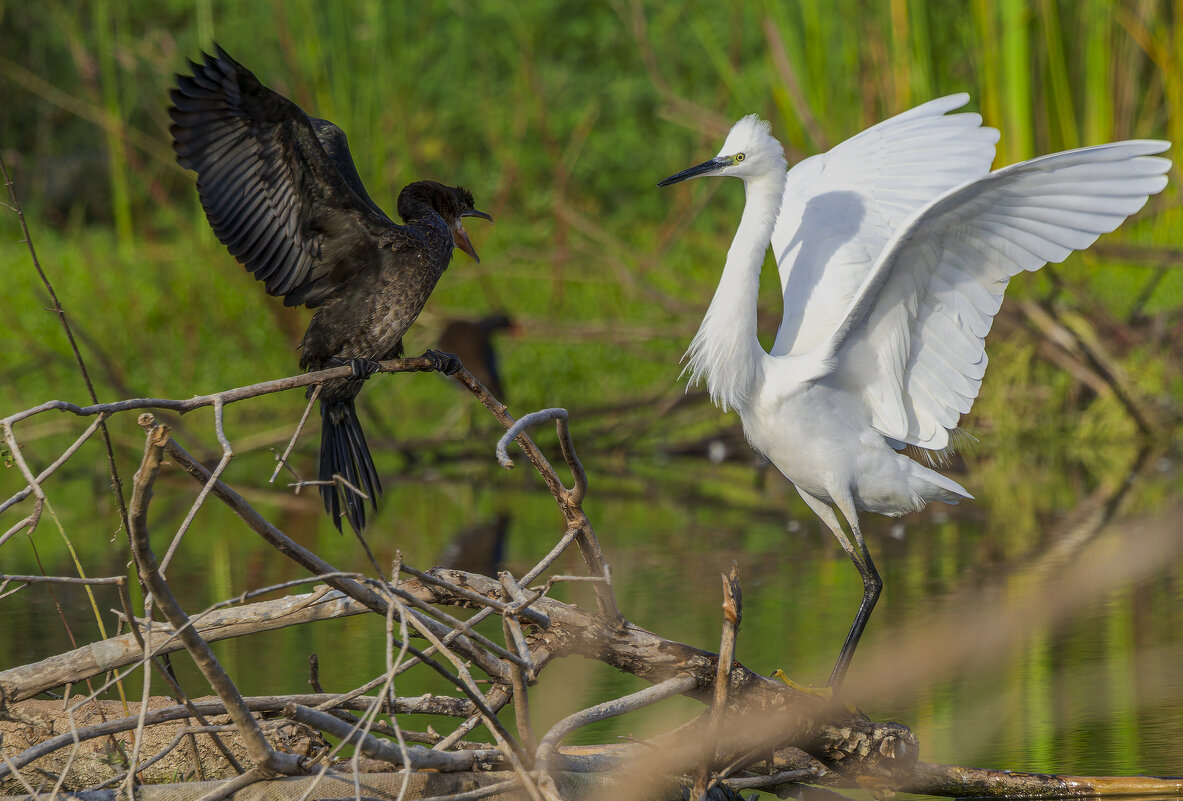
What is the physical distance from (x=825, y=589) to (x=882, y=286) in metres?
2.07

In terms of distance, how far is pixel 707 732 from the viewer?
272 centimetres

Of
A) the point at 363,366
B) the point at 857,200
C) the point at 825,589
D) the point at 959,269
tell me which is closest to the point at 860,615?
the point at 959,269

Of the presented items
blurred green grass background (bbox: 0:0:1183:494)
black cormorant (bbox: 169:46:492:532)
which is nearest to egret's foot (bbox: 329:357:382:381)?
black cormorant (bbox: 169:46:492:532)

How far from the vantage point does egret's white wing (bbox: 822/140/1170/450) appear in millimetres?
3006

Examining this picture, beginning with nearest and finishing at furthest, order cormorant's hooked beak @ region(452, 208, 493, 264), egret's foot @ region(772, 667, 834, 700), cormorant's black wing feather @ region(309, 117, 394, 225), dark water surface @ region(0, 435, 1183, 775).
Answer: egret's foot @ region(772, 667, 834, 700), dark water surface @ region(0, 435, 1183, 775), cormorant's black wing feather @ region(309, 117, 394, 225), cormorant's hooked beak @ region(452, 208, 493, 264)

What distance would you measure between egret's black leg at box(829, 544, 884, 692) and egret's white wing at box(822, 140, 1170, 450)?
35cm

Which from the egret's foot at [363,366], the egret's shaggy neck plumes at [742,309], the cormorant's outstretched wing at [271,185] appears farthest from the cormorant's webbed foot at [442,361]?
the egret's shaggy neck plumes at [742,309]

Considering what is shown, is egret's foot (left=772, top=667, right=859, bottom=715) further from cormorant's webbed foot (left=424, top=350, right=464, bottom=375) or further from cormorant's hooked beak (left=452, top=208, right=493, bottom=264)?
cormorant's hooked beak (left=452, top=208, right=493, bottom=264)

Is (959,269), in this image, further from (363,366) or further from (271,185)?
(271,185)

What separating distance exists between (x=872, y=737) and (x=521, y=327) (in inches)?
230

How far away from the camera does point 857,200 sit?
405cm

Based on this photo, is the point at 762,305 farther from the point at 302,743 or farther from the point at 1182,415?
the point at 302,743

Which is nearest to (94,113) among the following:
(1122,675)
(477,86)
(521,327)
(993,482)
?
(521,327)

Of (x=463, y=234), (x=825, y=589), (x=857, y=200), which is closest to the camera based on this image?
(x=463, y=234)
